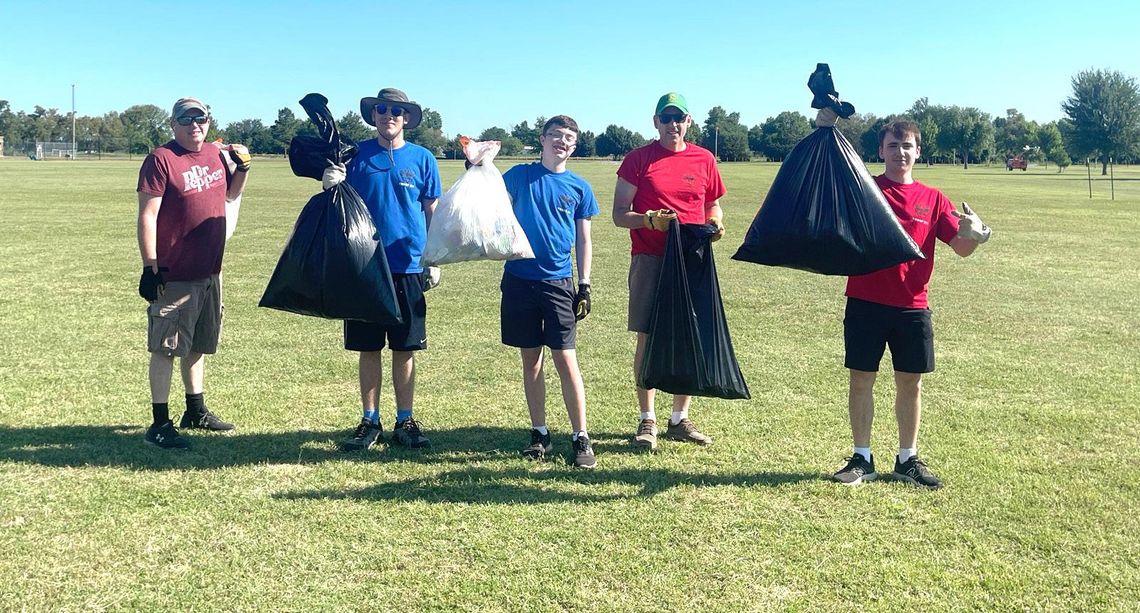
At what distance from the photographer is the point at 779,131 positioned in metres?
109

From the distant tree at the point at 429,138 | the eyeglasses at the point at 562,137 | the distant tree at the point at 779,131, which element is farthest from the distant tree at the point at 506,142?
the distant tree at the point at 779,131

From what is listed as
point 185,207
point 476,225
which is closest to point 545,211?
point 476,225

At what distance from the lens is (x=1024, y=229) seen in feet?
60.6

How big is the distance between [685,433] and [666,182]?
4.80 ft

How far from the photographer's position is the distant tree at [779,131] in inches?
4056

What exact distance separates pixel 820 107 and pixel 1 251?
12.8m

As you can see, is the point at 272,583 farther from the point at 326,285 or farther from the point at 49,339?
the point at 49,339

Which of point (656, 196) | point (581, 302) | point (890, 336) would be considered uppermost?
point (656, 196)

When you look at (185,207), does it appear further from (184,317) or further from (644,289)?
(644,289)

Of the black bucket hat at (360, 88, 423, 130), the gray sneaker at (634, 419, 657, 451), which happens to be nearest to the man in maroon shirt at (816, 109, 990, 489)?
the gray sneaker at (634, 419, 657, 451)

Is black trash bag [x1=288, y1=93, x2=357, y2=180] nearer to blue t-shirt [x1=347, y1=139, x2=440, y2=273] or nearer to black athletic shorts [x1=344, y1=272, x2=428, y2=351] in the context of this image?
blue t-shirt [x1=347, y1=139, x2=440, y2=273]

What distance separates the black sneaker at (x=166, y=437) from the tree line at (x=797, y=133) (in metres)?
69.7

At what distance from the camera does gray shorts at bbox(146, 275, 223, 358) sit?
4.78m

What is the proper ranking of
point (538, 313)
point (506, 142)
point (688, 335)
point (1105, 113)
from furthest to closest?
point (1105, 113) < point (506, 142) < point (538, 313) < point (688, 335)
